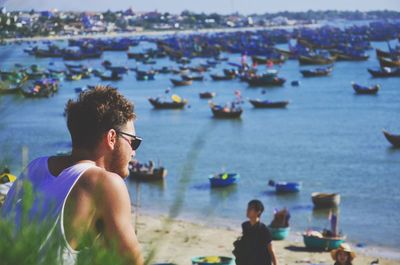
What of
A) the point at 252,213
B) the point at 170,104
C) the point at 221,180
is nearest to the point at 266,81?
the point at 170,104

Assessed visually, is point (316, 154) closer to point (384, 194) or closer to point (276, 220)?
point (384, 194)

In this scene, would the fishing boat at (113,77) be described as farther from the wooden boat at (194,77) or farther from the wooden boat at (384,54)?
the wooden boat at (384,54)

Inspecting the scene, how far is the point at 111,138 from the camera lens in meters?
1.90

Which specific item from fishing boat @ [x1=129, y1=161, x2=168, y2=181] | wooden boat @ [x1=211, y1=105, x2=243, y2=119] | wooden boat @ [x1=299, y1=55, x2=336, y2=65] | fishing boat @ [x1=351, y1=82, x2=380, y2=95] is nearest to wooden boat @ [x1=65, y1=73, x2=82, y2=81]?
fishing boat @ [x1=351, y1=82, x2=380, y2=95]

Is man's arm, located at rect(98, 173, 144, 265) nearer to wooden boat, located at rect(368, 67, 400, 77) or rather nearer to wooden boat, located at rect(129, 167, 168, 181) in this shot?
wooden boat, located at rect(129, 167, 168, 181)

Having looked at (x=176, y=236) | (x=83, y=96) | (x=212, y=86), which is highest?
(x=83, y=96)

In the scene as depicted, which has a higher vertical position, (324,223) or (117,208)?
(117,208)

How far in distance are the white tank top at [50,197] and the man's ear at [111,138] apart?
0.11 meters

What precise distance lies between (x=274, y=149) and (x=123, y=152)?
113ft

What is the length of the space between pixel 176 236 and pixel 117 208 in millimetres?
153

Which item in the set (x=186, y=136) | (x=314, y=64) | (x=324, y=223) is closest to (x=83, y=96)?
(x=324, y=223)

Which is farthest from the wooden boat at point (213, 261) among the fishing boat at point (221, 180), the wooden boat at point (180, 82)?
the wooden boat at point (180, 82)

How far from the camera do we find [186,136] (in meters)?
40.6

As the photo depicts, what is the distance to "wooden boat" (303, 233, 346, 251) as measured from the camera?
15852 mm
